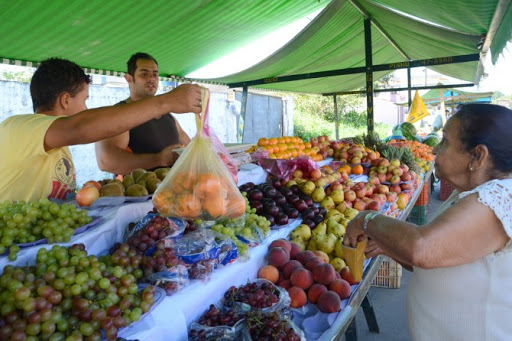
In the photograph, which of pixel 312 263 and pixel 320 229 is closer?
pixel 312 263

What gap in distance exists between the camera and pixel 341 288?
2.17 m

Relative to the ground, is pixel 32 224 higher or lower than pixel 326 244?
higher

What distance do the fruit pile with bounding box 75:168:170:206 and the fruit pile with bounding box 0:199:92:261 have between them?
346 millimetres

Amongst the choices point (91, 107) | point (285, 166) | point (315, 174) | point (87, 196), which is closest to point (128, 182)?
point (87, 196)

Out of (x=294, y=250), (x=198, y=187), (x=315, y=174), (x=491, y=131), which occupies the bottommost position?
(x=294, y=250)

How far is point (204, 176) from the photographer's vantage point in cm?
179

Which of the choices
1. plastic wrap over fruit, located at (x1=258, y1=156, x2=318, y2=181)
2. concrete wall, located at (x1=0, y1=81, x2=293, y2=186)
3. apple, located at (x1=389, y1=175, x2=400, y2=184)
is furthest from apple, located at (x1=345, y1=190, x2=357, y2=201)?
concrete wall, located at (x1=0, y1=81, x2=293, y2=186)

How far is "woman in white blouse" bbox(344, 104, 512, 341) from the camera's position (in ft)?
4.18

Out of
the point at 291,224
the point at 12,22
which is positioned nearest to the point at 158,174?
the point at 291,224

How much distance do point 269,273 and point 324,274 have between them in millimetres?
341

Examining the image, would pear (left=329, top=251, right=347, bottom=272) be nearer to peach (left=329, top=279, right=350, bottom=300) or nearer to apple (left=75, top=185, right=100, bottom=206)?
peach (left=329, top=279, right=350, bottom=300)

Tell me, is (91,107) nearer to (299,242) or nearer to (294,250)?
(299,242)

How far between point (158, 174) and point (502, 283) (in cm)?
205

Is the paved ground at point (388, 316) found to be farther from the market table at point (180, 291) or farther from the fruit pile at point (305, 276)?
the fruit pile at point (305, 276)
